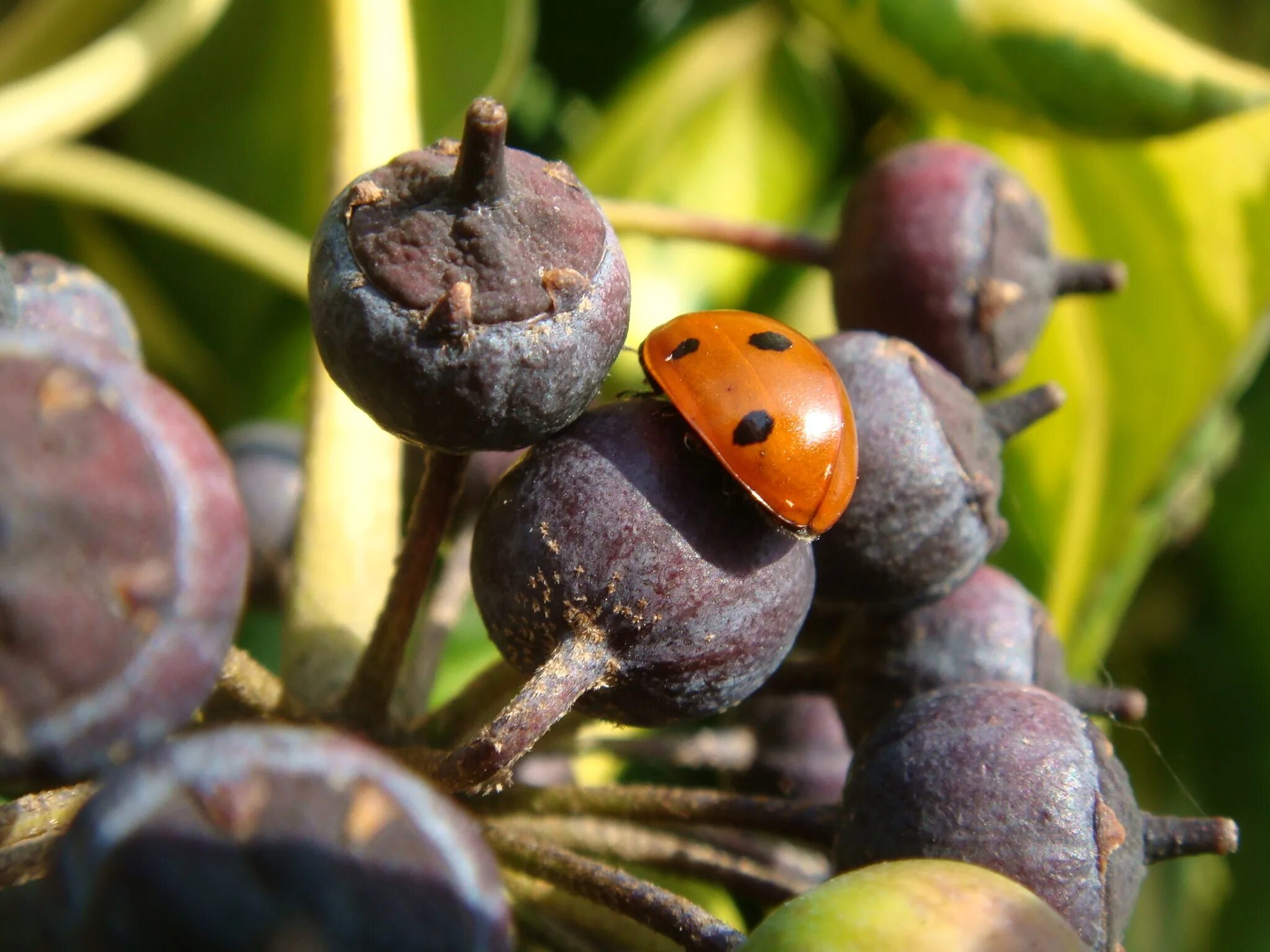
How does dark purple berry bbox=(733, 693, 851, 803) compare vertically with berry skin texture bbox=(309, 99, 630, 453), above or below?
below

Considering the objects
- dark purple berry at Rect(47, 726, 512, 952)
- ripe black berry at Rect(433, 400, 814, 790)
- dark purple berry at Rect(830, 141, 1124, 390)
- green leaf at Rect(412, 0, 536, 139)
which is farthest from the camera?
green leaf at Rect(412, 0, 536, 139)

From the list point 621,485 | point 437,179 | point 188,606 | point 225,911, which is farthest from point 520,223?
point 225,911

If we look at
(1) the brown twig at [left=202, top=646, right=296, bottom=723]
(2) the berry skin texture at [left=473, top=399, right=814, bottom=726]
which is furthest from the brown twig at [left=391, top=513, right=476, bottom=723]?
(2) the berry skin texture at [left=473, top=399, right=814, bottom=726]

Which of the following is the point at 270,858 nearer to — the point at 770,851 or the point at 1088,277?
the point at 770,851

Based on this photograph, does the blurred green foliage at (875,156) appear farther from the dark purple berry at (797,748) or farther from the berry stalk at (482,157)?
the berry stalk at (482,157)

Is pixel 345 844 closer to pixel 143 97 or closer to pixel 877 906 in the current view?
pixel 877 906

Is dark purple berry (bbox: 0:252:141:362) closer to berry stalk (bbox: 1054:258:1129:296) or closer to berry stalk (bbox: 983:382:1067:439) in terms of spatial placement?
berry stalk (bbox: 983:382:1067:439)

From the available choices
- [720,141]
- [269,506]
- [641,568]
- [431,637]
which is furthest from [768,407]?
[720,141]
